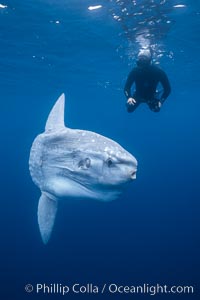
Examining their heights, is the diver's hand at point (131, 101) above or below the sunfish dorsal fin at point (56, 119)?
above

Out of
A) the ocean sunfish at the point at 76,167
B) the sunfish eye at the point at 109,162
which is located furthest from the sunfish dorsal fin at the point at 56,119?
the sunfish eye at the point at 109,162

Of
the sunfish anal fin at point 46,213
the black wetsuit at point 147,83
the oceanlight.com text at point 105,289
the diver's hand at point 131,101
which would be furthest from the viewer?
the oceanlight.com text at point 105,289

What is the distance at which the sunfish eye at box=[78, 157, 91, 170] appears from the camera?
3792mm

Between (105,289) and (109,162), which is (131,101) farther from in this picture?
(105,289)

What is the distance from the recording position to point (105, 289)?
909cm

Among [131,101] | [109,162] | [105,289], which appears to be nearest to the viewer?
[109,162]

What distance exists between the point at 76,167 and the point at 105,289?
6.39 metres

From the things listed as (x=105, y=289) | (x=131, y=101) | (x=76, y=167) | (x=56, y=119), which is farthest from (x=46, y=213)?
(x=105, y=289)

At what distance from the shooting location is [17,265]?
10.4 metres

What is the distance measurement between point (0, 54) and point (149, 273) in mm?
15403

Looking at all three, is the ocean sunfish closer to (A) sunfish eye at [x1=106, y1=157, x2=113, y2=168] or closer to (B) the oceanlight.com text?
(A) sunfish eye at [x1=106, y1=157, x2=113, y2=168]

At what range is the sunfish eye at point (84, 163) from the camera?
149 inches

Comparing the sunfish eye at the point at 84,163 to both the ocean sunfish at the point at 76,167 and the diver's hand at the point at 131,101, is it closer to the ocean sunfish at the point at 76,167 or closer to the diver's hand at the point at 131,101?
the ocean sunfish at the point at 76,167

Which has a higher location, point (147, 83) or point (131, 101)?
point (147, 83)
